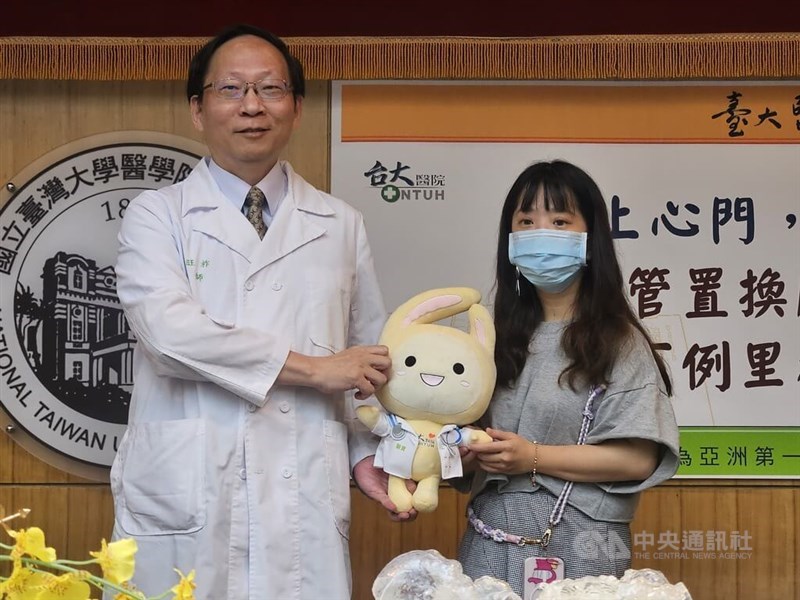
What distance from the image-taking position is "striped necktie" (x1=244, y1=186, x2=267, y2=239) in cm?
196

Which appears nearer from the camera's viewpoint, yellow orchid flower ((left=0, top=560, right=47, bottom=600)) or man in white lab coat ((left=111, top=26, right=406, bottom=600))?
yellow orchid flower ((left=0, top=560, right=47, bottom=600))

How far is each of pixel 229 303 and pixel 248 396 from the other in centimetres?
17

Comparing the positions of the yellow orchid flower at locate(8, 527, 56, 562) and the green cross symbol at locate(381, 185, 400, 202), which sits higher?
the green cross symbol at locate(381, 185, 400, 202)

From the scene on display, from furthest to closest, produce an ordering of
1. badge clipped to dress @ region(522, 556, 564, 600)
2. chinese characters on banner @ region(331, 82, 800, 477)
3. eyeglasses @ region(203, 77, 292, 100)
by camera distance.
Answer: chinese characters on banner @ region(331, 82, 800, 477)
eyeglasses @ region(203, 77, 292, 100)
badge clipped to dress @ region(522, 556, 564, 600)

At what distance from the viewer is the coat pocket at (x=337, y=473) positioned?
190cm

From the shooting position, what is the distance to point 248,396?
5.93ft

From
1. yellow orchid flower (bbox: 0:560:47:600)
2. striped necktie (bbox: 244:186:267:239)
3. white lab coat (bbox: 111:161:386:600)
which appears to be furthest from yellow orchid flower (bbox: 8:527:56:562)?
striped necktie (bbox: 244:186:267:239)

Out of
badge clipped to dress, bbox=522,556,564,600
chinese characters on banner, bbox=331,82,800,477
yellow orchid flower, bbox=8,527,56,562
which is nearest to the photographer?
yellow orchid flower, bbox=8,527,56,562

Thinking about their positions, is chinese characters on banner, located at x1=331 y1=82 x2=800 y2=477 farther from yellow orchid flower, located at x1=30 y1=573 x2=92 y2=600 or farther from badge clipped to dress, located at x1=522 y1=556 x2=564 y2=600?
yellow orchid flower, located at x1=30 y1=573 x2=92 y2=600

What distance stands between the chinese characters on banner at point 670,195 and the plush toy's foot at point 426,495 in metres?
0.93

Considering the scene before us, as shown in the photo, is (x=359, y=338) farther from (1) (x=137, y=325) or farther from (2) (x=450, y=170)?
(2) (x=450, y=170)

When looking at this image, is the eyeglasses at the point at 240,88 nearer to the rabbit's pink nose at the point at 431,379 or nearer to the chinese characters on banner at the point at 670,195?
the rabbit's pink nose at the point at 431,379

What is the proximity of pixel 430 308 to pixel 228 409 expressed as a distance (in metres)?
0.38

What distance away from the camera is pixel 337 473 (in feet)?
6.29
